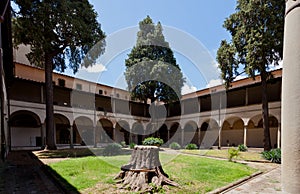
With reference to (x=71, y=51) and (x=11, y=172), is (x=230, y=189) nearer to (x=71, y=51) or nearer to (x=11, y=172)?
(x=11, y=172)

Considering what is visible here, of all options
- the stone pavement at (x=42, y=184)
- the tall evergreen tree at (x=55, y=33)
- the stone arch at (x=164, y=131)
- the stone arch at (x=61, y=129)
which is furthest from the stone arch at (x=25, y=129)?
the stone arch at (x=164, y=131)

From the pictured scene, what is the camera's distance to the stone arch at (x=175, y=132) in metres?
32.8

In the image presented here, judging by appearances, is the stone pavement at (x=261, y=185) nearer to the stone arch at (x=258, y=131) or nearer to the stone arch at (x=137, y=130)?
the stone arch at (x=258, y=131)

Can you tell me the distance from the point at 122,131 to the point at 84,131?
5.84m

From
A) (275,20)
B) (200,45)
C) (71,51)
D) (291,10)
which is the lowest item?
(291,10)

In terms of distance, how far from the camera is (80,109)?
26.4m

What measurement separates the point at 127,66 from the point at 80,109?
765 centimetres

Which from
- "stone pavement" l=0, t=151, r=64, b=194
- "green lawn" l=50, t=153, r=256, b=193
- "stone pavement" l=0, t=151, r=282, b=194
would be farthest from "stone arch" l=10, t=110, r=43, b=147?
"green lawn" l=50, t=153, r=256, b=193

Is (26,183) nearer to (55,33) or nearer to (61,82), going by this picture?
(55,33)

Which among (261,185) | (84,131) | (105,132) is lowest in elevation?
(105,132)

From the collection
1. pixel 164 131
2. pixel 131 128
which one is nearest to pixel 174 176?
pixel 131 128

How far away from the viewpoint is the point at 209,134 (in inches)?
1204

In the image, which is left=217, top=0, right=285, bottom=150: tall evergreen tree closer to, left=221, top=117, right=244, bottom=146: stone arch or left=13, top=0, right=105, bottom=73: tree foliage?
left=221, top=117, right=244, bottom=146: stone arch

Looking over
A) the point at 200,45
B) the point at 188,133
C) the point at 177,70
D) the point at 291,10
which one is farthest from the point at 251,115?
the point at 291,10
